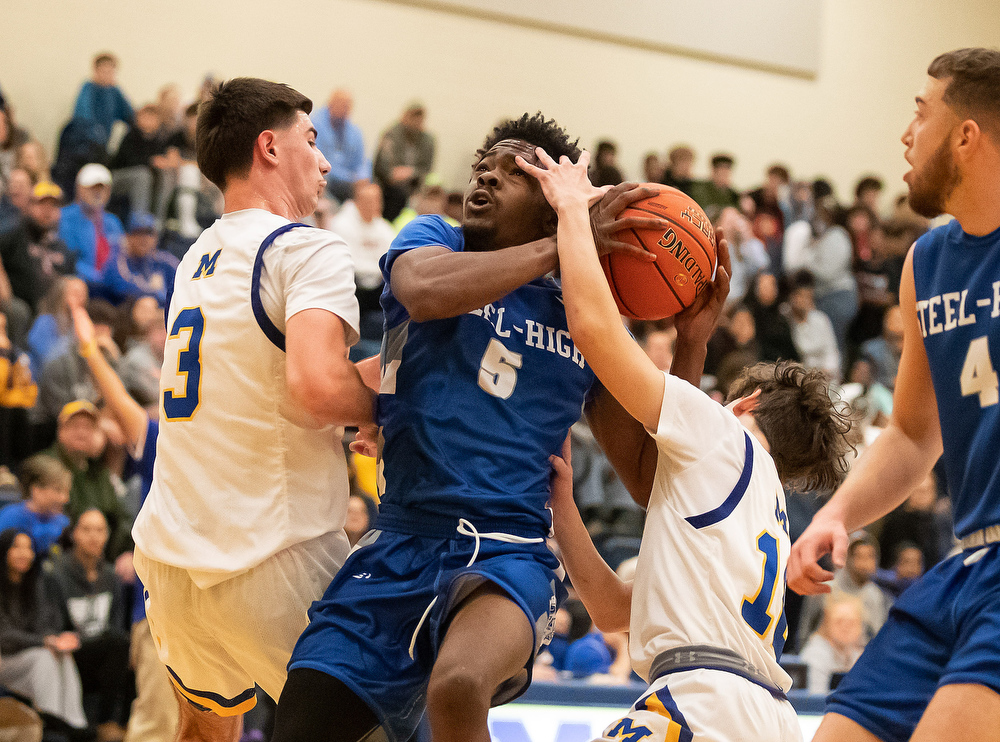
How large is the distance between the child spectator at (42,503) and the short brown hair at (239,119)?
480 centimetres

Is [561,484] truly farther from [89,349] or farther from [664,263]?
[89,349]

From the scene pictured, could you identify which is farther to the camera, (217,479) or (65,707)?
(65,707)

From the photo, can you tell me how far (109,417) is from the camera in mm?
8180

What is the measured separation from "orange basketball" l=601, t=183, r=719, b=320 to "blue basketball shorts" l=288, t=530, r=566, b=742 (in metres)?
0.83

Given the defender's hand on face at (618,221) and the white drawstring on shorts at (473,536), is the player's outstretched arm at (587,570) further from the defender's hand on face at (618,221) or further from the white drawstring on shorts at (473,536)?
the defender's hand on face at (618,221)

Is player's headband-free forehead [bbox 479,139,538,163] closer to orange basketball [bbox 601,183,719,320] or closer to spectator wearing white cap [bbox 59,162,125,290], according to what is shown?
orange basketball [bbox 601,183,719,320]

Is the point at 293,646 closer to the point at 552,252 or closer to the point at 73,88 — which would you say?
the point at 552,252

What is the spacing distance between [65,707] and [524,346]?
5.16 meters

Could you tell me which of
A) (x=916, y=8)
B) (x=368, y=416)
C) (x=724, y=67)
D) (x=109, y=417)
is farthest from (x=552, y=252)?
(x=916, y=8)

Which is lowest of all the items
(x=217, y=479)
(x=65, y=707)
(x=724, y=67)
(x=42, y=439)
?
(x=65, y=707)

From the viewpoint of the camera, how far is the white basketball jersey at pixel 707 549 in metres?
2.90

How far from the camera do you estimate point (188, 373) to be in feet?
11.0

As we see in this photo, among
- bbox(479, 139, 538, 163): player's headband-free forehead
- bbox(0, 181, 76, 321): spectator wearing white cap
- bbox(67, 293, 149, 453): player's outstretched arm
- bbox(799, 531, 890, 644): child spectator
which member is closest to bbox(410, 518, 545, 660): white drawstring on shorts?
bbox(479, 139, 538, 163): player's headband-free forehead

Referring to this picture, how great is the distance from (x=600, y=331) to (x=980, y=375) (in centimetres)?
105
